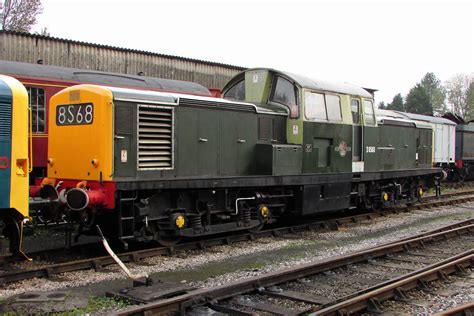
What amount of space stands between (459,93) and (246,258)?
78.7 m

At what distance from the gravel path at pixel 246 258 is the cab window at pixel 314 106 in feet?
8.68

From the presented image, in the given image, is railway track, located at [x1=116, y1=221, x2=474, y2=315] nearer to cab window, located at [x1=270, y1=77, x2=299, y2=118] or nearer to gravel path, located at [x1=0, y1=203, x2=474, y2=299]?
gravel path, located at [x1=0, y1=203, x2=474, y2=299]

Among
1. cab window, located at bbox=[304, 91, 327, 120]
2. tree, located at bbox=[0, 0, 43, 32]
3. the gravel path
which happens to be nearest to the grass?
the gravel path

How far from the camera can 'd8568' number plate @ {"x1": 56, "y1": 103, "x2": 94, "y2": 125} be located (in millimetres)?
7933

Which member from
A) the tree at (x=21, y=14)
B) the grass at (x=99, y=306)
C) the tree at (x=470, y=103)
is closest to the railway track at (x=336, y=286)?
the grass at (x=99, y=306)

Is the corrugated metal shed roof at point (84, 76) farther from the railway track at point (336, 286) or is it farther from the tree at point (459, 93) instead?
the tree at point (459, 93)

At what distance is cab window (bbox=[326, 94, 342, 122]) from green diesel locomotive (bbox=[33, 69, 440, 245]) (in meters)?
0.03

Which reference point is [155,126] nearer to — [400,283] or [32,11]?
[400,283]

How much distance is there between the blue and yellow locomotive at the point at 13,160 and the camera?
6160 millimetres

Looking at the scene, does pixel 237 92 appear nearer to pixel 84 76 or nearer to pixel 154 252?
pixel 84 76

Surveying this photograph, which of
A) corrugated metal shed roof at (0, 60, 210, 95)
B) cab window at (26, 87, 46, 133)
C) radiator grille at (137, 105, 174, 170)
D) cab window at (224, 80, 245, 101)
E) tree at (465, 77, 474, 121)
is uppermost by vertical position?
tree at (465, 77, 474, 121)

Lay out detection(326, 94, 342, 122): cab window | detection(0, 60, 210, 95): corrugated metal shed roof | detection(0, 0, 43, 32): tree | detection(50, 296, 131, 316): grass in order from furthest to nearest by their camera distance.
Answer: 1. detection(0, 0, 43, 32): tree
2. detection(326, 94, 342, 122): cab window
3. detection(0, 60, 210, 95): corrugated metal shed roof
4. detection(50, 296, 131, 316): grass

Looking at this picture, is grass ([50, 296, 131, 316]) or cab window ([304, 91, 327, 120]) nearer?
grass ([50, 296, 131, 316])

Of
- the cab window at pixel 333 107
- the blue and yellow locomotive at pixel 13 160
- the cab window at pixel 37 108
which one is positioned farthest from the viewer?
the cab window at pixel 333 107
